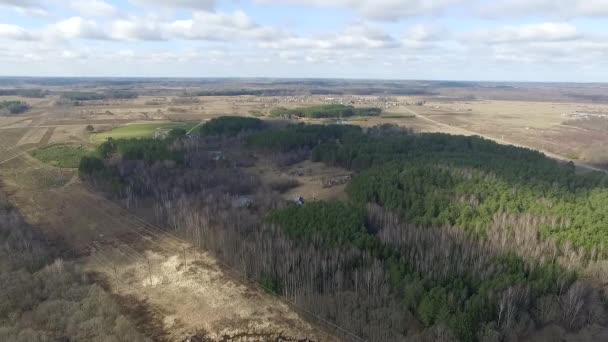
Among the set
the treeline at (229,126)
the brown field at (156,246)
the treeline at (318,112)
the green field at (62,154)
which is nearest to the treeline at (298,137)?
the brown field at (156,246)

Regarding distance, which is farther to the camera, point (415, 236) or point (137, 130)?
point (137, 130)

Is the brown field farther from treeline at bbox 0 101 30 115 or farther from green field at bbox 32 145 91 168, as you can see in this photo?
treeline at bbox 0 101 30 115

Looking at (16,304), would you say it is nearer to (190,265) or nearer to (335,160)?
(190,265)

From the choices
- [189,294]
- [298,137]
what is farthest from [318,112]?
[189,294]

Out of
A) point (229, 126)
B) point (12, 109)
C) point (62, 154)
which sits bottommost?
point (62, 154)

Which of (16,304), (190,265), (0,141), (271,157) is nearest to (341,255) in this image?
(190,265)

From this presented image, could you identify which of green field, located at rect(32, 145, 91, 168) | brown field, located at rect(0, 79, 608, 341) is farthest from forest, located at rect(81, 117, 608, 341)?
green field, located at rect(32, 145, 91, 168)

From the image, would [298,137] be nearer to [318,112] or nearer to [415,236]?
[415,236]
